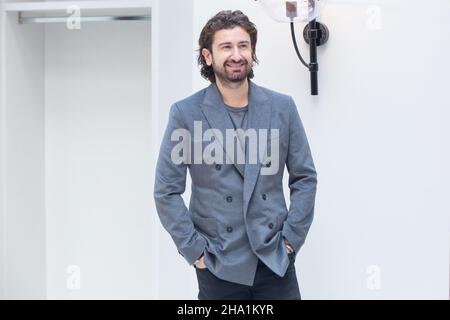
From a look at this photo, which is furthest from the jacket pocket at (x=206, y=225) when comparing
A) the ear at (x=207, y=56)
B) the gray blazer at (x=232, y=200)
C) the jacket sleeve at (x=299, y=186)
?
the ear at (x=207, y=56)

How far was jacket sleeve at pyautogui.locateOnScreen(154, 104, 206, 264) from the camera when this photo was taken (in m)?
1.57

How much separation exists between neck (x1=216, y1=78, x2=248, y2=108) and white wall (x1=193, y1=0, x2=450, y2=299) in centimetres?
36

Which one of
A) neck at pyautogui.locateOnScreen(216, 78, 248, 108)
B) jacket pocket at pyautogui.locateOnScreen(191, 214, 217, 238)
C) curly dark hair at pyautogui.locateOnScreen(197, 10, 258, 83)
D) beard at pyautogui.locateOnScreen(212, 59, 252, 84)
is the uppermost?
curly dark hair at pyautogui.locateOnScreen(197, 10, 258, 83)

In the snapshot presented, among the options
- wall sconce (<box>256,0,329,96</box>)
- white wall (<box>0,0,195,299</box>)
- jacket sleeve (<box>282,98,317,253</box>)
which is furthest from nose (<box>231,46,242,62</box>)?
white wall (<box>0,0,195,299</box>)

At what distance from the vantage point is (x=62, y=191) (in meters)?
2.48

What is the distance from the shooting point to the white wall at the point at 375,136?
1.89 metres

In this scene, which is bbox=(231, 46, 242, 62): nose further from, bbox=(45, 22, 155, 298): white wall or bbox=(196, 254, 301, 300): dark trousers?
bbox=(45, 22, 155, 298): white wall

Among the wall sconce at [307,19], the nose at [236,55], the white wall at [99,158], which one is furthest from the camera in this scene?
the white wall at [99,158]

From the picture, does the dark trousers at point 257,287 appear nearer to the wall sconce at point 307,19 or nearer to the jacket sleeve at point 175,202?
the jacket sleeve at point 175,202

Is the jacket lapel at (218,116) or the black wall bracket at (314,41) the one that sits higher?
the black wall bracket at (314,41)

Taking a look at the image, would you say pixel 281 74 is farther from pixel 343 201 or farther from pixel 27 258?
pixel 27 258

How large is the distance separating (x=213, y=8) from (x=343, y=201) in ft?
2.73

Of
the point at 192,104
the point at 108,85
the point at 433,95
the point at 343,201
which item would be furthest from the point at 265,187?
the point at 108,85

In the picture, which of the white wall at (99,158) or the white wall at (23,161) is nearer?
the white wall at (23,161)
